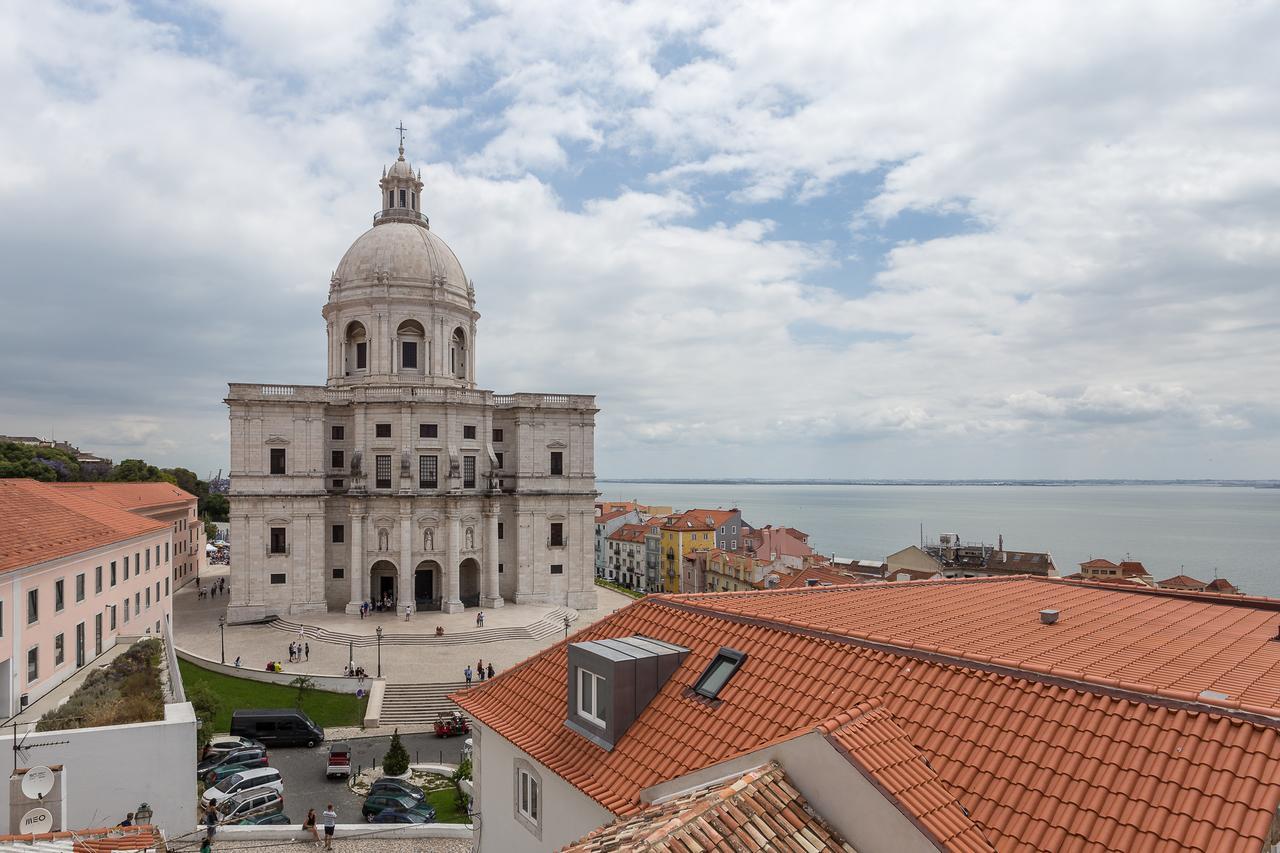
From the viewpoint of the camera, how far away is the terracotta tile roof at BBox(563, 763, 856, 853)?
21.8ft

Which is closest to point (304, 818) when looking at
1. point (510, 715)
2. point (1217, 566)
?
point (510, 715)

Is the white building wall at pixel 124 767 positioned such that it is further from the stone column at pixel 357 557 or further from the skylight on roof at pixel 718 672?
the stone column at pixel 357 557

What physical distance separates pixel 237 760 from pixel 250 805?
371 cm

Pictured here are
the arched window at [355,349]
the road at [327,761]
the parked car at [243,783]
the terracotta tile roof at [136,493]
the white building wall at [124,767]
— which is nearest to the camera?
the white building wall at [124,767]

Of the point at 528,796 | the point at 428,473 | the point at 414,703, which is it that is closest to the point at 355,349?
the point at 428,473

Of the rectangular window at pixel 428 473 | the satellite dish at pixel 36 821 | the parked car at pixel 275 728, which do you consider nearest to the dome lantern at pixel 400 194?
the rectangular window at pixel 428 473

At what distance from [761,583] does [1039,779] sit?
57.9 meters

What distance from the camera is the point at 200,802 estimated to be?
67.6ft

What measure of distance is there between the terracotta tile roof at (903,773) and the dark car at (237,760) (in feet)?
73.8

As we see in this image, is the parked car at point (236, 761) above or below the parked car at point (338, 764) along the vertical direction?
above

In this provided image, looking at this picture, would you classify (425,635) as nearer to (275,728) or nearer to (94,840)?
(275,728)

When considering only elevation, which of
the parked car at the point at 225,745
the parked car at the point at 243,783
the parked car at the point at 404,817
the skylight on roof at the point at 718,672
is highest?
the skylight on roof at the point at 718,672

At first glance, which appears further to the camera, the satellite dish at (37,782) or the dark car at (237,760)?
the dark car at (237,760)

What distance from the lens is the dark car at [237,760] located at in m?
23.3
